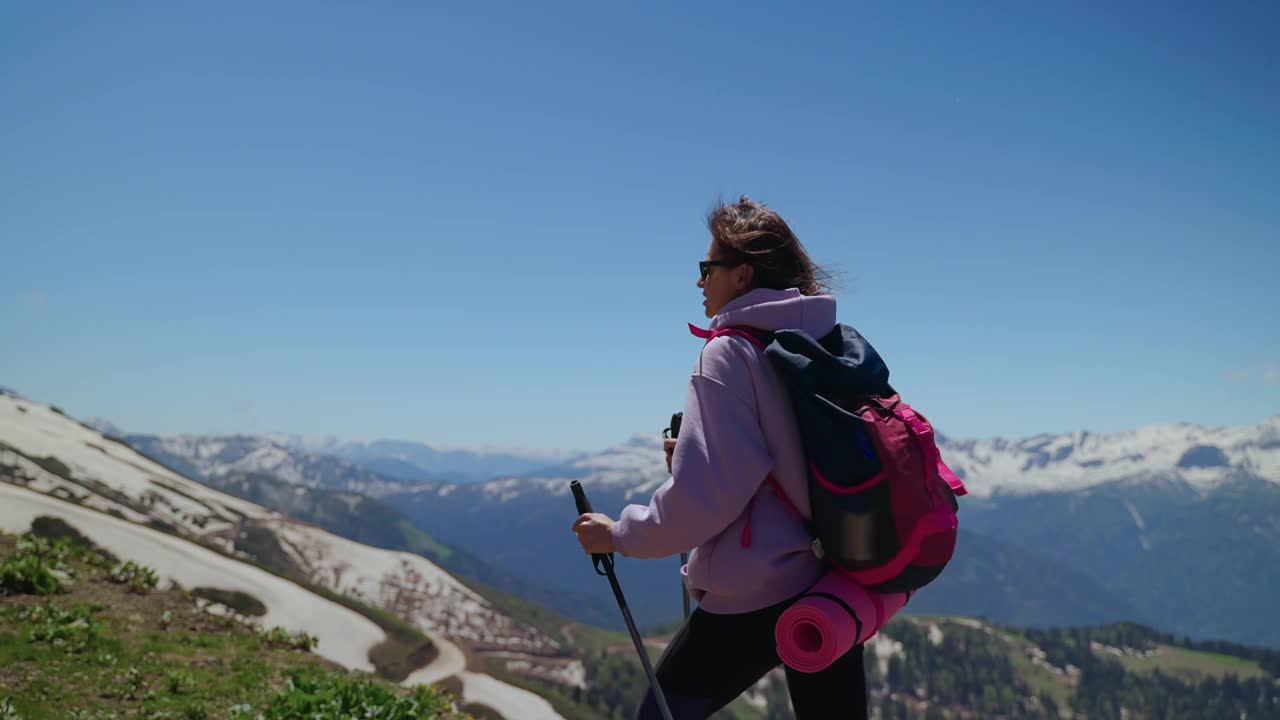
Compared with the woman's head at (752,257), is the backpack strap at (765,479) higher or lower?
lower

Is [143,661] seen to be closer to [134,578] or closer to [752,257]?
[134,578]

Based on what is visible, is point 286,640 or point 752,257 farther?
point 286,640

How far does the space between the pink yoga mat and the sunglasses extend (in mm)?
1612

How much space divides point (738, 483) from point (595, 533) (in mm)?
912

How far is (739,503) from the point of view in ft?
12.0

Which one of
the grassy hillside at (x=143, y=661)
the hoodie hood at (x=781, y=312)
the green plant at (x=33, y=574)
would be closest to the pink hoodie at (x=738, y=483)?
the hoodie hood at (x=781, y=312)

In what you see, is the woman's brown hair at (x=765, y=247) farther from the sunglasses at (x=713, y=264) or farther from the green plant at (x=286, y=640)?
the green plant at (x=286, y=640)

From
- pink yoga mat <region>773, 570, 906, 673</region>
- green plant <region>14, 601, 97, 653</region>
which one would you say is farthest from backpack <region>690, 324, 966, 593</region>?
green plant <region>14, 601, 97, 653</region>

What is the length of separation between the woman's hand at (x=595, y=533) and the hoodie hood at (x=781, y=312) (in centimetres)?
117

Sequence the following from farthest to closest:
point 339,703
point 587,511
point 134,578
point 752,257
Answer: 1. point 134,578
2. point 339,703
3. point 587,511
4. point 752,257

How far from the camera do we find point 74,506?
47.0 m

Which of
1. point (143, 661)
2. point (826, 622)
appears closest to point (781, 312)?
point (826, 622)

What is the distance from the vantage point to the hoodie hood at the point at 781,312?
3906 millimetres

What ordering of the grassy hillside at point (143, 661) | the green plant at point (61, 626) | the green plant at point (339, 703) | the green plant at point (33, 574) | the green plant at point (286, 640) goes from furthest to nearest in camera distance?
the green plant at point (286, 640) < the green plant at point (33, 574) < the green plant at point (61, 626) < the grassy hillside at point (143, 661) < the green plant at point (339, 703)
